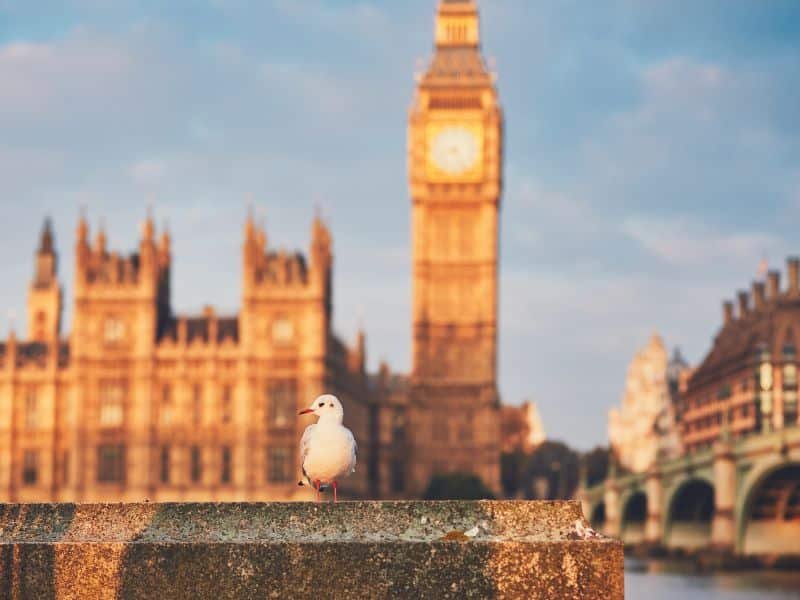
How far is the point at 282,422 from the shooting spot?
308ft

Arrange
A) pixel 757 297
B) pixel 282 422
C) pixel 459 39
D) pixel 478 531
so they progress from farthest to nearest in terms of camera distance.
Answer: pixel 757 297
pixel 459 39
pixel 282 422
pixel 478 531

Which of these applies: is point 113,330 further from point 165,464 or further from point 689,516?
point 689,516

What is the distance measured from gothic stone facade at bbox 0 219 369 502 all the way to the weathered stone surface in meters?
83.8

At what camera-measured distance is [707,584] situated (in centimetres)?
6194

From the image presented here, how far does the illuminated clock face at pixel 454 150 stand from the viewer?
111625 mm

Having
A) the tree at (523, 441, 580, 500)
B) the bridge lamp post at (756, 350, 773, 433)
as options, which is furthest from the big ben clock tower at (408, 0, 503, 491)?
the tree at (523, 441, 580, 500)

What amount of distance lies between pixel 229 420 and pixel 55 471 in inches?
450

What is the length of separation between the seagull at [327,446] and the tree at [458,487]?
3496 inches

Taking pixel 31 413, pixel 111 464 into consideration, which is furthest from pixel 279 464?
pixel 31 413

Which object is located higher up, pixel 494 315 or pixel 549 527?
pixel 494 315

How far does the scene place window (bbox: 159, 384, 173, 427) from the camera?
9488 centimetres

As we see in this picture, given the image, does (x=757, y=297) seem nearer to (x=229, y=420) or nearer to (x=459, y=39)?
(x=459, y=39)

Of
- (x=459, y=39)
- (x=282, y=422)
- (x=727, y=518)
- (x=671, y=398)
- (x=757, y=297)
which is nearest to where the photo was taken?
(x=727, y=518)

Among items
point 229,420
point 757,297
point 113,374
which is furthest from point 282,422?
point 757,297
